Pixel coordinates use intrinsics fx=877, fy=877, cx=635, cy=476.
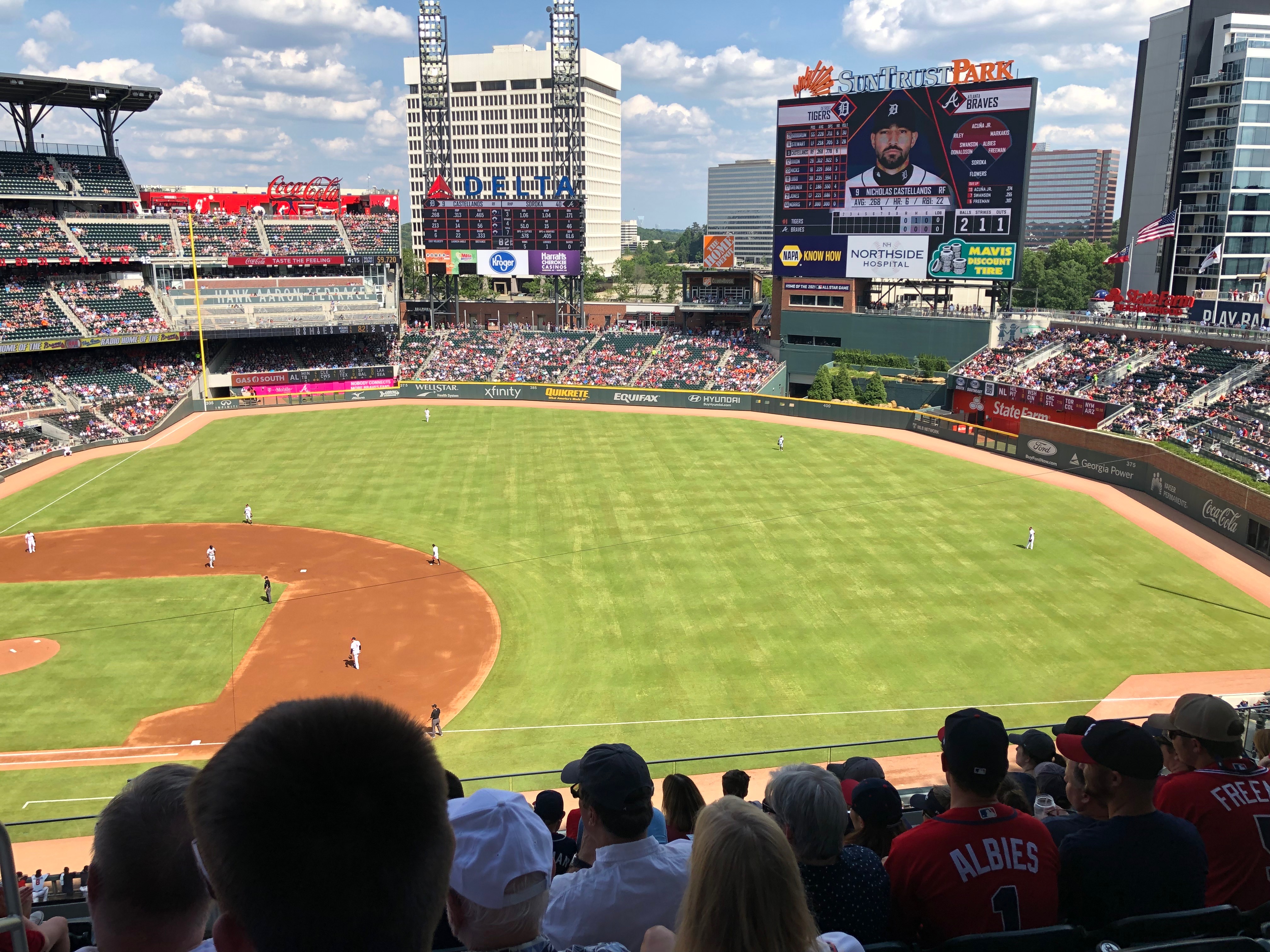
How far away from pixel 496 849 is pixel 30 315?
214 feet

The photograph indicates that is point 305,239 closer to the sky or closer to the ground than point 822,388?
closer to the sky

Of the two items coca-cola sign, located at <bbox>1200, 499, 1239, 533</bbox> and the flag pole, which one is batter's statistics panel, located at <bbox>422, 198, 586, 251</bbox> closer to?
the flag pole

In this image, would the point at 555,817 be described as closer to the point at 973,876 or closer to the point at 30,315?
the point at 973,876

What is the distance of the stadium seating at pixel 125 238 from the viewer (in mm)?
62875

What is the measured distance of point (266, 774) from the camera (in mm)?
1939

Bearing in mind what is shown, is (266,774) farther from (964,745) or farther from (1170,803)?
(1170,803)

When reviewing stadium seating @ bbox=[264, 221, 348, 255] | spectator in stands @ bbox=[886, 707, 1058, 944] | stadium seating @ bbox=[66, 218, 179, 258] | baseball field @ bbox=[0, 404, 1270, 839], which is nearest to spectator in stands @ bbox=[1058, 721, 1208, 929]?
spectator in stands @ bbox=[886, 707, 1058, 944]

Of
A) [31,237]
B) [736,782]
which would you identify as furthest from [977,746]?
[31,237]

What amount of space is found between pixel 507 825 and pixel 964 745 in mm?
2623

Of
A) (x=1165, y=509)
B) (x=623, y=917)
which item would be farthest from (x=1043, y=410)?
(x=623, y=917)

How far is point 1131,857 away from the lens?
15.8 ft

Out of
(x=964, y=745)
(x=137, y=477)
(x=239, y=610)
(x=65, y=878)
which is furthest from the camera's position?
(x=137, y=477)

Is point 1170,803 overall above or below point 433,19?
below

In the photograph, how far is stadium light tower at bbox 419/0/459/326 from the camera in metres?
117
